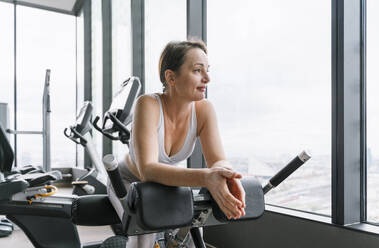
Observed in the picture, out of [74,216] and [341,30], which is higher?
[341,30]

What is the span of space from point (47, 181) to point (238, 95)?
137 centimetres

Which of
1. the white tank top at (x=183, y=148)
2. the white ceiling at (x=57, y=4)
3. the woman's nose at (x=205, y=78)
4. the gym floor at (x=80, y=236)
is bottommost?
the gym floor at (x=80, y=236)

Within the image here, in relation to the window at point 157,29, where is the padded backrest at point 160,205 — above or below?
below

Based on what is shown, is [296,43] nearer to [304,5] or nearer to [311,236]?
[304,5]

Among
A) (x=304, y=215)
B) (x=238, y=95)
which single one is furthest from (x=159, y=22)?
(x=304, y=215)

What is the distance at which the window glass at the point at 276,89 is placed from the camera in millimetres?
1709

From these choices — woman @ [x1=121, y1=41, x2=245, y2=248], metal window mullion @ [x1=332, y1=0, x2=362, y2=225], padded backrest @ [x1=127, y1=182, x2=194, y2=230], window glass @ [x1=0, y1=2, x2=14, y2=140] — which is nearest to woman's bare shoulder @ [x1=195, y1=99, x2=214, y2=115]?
woman @ [x1=121, y1=41, x2=245, y2=248]

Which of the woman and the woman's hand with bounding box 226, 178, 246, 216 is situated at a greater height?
the woman

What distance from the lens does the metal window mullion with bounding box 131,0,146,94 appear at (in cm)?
336

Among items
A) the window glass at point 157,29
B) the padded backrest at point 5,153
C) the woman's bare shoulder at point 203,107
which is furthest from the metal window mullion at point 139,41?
the woman's bare shoulder at point 203,107

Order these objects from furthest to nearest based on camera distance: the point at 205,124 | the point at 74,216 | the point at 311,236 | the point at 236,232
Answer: the point at 236,232
the point at 311,236
the point at 205,124
the point at 74,216

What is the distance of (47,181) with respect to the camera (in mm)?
2080

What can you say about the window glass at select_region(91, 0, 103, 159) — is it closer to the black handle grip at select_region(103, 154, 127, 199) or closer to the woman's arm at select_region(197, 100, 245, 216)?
the woman's arm at select_region(197, 100, 245, 216)

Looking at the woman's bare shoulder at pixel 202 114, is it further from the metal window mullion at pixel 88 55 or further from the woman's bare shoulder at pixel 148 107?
the metal window mullion at pixel 88 55
